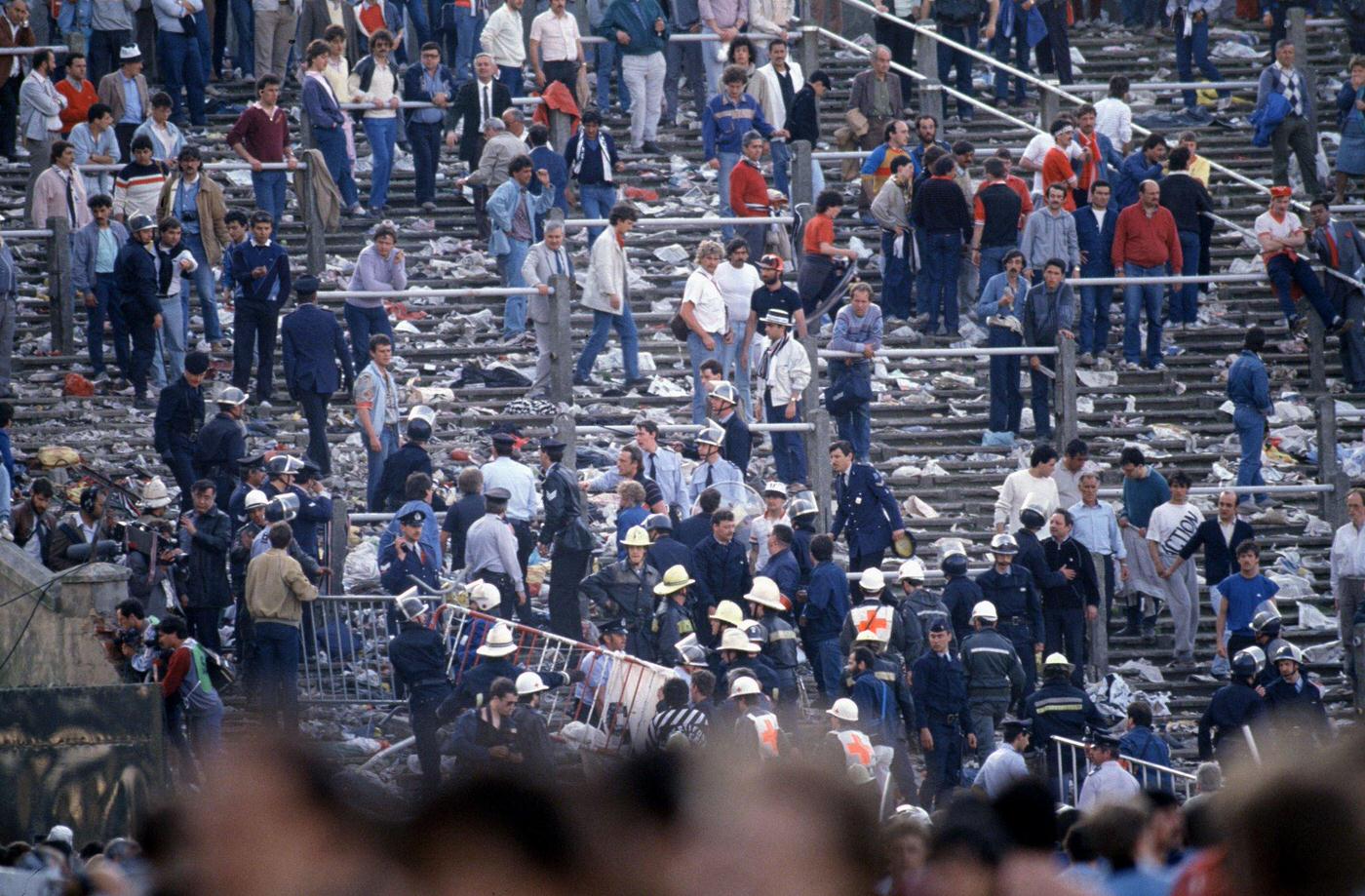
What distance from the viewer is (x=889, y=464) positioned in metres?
18.6

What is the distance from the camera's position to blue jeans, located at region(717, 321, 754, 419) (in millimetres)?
18031

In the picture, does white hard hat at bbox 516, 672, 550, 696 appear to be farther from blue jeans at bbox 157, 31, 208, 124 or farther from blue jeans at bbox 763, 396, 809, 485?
blue jeans at bbox 157, 31, 208, 124

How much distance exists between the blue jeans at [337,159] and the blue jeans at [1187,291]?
7940 mm

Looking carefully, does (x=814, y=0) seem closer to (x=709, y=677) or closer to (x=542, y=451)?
(x=542, y=451)

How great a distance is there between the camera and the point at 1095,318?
1967 cm

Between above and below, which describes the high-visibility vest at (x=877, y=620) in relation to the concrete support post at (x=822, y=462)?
below

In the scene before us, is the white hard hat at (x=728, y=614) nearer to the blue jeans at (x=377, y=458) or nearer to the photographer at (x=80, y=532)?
the blue jeans at (x=377, y=458)

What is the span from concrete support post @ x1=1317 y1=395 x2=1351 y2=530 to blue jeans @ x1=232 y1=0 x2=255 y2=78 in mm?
11744

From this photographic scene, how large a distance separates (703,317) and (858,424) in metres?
1.55

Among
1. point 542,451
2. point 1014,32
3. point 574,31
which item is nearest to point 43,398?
point 542,451

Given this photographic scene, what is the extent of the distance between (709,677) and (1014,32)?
12.7 meters

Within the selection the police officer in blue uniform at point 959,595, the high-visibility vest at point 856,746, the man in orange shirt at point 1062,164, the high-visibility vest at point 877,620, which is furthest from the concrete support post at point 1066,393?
the high-visibility vest at point 856,746

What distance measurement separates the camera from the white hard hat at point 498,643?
13.9m

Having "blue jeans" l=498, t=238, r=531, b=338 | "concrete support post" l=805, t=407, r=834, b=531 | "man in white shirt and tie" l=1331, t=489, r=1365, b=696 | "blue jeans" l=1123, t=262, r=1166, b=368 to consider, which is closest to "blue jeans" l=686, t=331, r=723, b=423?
"concrete support post" l=805, t=407, r=834, b=531
